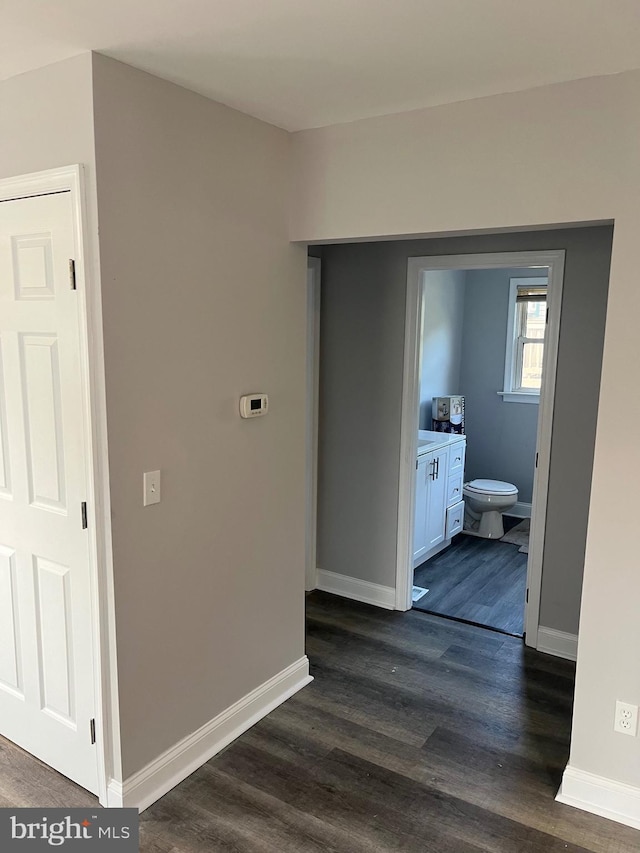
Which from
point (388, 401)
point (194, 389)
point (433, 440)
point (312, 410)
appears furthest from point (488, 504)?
point (194, 389)

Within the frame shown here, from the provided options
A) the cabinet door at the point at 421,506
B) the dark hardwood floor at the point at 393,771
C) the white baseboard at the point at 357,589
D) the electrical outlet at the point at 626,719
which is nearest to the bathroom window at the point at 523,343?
the cabinet door at the point at 421,506

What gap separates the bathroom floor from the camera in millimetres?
3947

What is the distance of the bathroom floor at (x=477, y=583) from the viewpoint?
395cm

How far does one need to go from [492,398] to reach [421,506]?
1.84m

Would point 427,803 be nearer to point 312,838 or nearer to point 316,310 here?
point 312,838

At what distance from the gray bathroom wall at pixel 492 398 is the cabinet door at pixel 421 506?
1.64 m

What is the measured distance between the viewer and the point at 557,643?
3477 mm

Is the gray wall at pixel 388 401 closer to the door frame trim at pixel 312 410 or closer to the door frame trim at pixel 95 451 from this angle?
the door frame trim at pixel 312 410

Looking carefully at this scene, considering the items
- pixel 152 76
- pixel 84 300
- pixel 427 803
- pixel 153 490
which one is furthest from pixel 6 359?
pixel 427 803

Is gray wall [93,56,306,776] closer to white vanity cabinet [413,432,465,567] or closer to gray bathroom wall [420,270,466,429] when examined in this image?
white vanity cabinet [413,432,465,567]

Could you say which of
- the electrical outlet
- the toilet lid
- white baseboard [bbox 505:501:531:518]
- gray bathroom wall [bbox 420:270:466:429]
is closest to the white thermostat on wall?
the electrical outlet

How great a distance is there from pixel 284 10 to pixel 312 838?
2.53m

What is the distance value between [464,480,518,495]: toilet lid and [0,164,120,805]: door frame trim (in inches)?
144

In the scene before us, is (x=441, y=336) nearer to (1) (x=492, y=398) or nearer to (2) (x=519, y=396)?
(1) (x=492, y=398)
